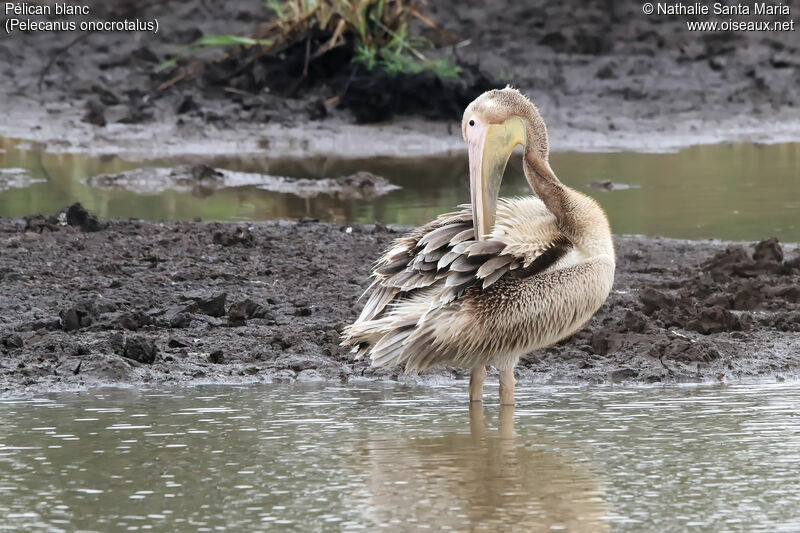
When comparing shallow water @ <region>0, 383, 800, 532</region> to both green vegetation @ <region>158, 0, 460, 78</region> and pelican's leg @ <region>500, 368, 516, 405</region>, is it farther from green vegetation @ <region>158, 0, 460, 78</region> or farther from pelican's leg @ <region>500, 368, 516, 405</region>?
green vegetation @ <region>158, 0, 460, 78</region>

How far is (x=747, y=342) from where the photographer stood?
7.62m

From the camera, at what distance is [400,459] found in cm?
565

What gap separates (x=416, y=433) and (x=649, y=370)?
1656 mm

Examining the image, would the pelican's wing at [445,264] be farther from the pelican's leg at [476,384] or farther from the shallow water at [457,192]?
the shallow water at [457,192]

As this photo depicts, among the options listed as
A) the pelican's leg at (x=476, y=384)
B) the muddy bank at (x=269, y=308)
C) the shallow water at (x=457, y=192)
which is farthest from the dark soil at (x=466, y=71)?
the pelican's leg at (x=476, y=384)

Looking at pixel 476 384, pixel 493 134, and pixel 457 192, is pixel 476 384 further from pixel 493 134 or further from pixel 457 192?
pixel 457 192

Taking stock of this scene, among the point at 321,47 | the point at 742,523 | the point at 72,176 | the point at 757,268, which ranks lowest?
the point at 742,523

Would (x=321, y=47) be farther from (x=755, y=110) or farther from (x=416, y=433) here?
(x=416, y=433)

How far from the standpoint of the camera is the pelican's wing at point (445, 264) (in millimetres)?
6172

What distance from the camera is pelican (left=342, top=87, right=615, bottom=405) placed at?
6.17m

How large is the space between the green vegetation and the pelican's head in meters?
9.46

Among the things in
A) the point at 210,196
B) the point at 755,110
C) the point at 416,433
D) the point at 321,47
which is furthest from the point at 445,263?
the point at 755,110

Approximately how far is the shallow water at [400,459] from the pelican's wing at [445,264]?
0.39 m

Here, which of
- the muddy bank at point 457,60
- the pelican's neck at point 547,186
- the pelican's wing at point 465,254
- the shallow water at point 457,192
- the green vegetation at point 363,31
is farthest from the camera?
the green vegetation at point 363,31
